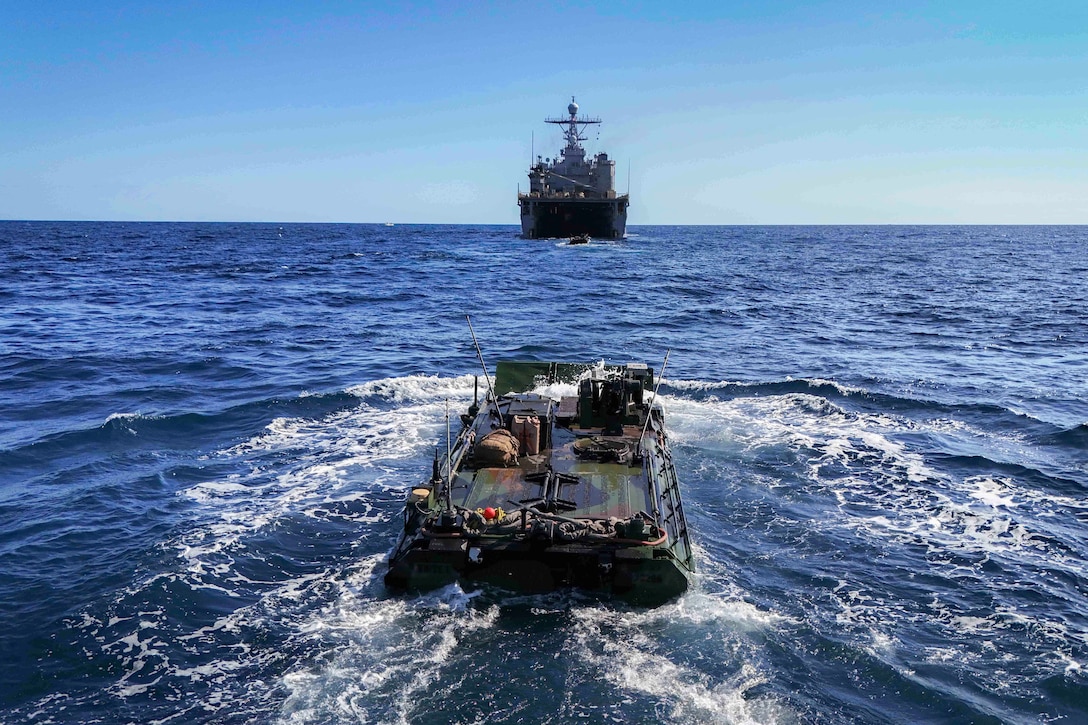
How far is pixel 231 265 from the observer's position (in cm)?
9088

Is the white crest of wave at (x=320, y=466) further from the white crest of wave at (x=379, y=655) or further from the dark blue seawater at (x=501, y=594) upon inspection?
the white crest of wave at (x=379, y=655)

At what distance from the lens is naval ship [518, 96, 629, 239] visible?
12544 centimetres

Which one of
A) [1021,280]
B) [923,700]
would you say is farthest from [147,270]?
[1021,280]

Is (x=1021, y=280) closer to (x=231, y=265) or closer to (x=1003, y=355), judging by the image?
(x=1003, y=355)

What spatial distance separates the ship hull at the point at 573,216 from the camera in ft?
407

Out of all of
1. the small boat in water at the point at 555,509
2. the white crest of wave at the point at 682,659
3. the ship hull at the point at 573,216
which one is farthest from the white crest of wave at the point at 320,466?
the ship hull at the point at 573,216

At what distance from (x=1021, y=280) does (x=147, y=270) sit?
93430 mm

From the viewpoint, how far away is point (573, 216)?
127 m

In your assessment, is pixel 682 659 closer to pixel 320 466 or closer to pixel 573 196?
pixel 320 466

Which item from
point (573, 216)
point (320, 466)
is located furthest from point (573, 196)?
point (320, 466)

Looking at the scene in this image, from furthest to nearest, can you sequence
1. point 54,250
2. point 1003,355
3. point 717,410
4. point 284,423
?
point 54,250
point 1003,355
point 717,410
point 284,423

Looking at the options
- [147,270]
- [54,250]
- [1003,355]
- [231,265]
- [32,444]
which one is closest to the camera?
[32,444]

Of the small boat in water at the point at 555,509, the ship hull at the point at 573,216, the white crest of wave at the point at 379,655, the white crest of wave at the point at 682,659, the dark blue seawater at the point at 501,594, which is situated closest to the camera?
the white crest of wave at the point at 379,655

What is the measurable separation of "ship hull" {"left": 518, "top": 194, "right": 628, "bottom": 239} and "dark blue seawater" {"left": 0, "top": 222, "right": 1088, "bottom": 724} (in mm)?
78335
